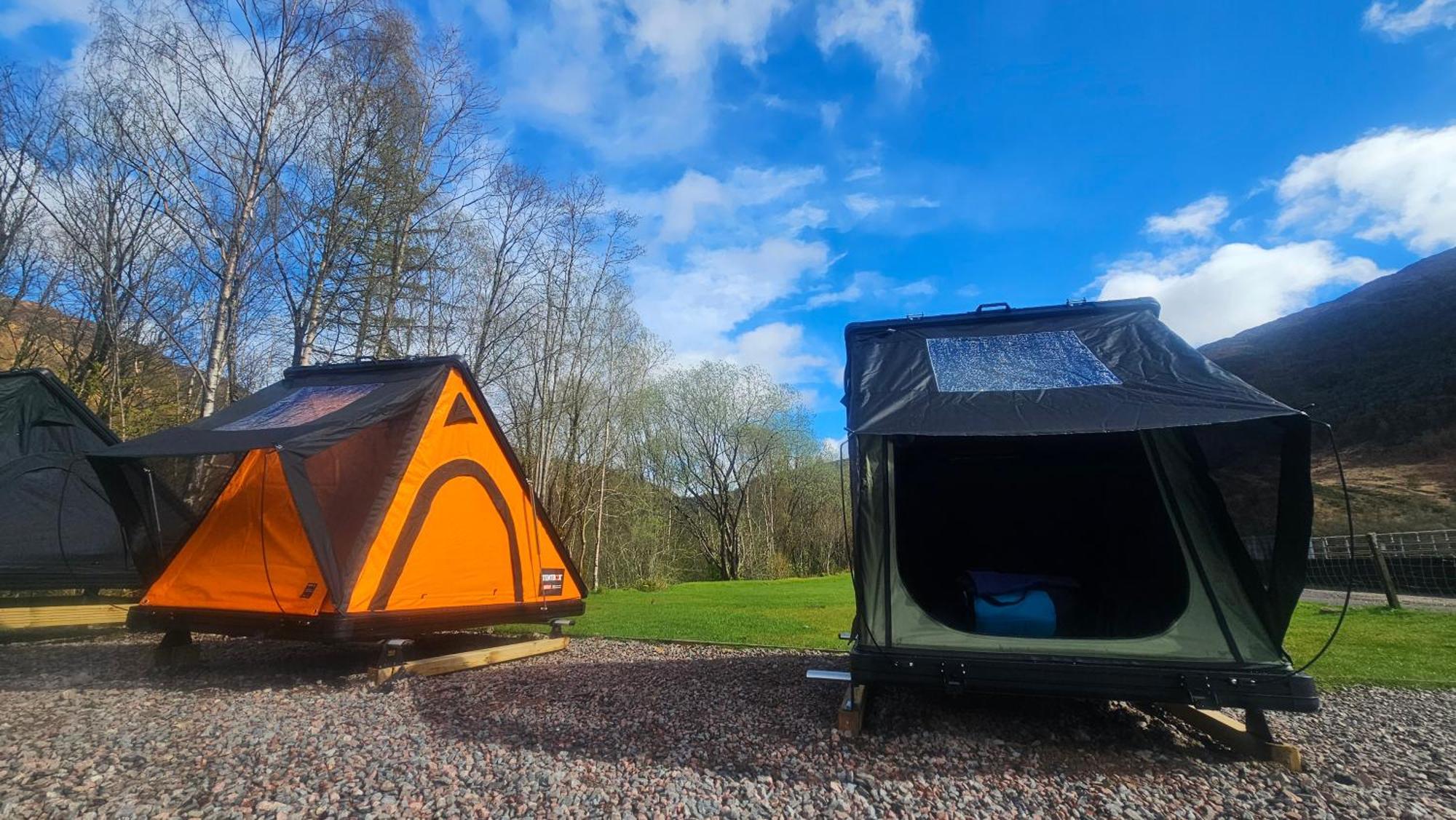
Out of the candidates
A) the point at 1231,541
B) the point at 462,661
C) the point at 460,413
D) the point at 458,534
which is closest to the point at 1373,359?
the point at 1231,541

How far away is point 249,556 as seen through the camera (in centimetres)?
496

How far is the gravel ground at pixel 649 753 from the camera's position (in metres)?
2.74

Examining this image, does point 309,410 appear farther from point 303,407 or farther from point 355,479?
point 355,479

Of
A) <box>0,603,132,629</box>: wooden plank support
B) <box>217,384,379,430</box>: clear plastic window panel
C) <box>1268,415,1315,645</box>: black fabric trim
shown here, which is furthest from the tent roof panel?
<box>1268,415,1315,645</box>: black fabric trim

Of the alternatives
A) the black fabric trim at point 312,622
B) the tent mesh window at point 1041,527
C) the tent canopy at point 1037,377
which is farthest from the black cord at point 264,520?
the tent mesh window at point 1041,527

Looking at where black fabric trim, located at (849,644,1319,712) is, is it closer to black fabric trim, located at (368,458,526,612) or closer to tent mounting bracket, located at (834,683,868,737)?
tent mounting bracket, located at (834,683,868,737)

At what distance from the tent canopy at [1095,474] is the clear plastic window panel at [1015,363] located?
13mm

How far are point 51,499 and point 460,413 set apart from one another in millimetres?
4667

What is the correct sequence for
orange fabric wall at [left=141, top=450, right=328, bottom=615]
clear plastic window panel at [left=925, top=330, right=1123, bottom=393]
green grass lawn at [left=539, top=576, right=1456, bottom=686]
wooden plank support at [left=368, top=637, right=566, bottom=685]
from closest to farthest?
1. clear plastic window panel at [left=925, top=330, right=1123, bottom=393]
2. orange fabric wall at [left=141, top=450, right=328, bottom=615]
3. wooden plank support at [left=368, top=637, right=566, bottom=685]
4. green grass lawn at [left=539, top=576, right=1456, bottom=686]

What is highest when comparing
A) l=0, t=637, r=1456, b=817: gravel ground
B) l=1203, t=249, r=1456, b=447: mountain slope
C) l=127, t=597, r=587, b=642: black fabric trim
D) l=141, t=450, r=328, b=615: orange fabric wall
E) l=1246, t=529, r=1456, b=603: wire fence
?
l=1203, t=249, r=1456, b=447: mountain slope

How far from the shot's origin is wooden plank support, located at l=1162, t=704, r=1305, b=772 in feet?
10.3

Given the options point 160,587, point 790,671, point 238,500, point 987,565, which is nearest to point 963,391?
point 987,565

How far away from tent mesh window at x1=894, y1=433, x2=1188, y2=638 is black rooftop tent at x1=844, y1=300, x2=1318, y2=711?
3 cm

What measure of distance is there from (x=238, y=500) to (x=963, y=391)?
558 centimetres
